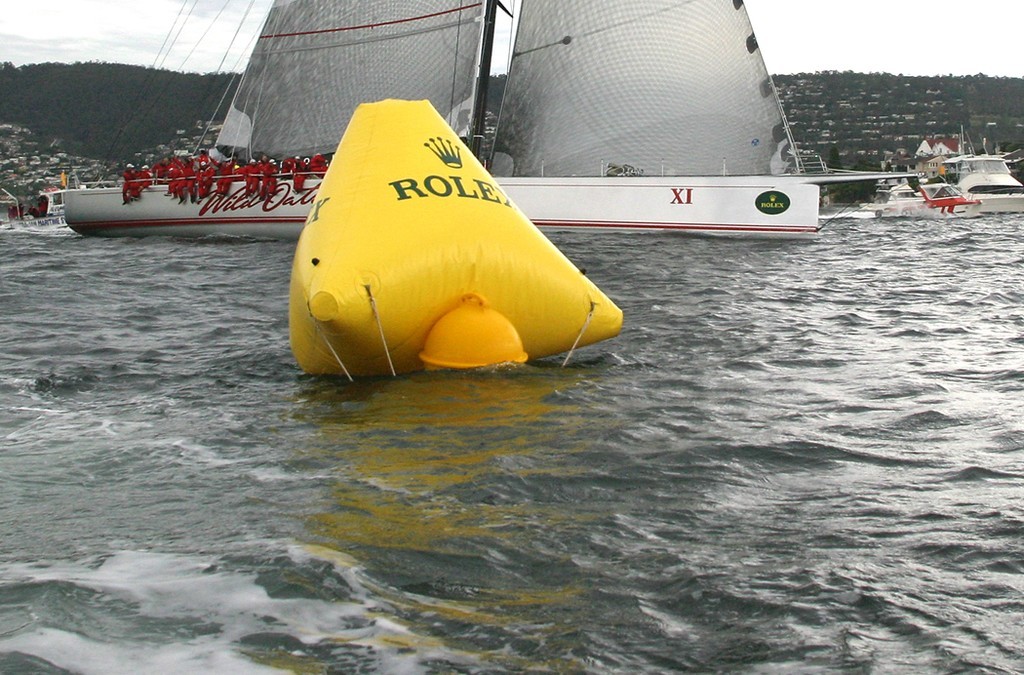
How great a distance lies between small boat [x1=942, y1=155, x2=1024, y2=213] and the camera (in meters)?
38.9

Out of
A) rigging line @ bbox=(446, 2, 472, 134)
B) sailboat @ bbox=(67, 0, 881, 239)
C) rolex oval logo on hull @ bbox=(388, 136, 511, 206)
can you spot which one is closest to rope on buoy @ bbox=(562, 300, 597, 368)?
rolex oval logo on hull @ bbox=(388, 136, 511, 206)

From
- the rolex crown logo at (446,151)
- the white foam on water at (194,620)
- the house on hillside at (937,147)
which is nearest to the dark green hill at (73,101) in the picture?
the rolex crown logo at (446,151)

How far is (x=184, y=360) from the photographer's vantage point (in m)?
8.17

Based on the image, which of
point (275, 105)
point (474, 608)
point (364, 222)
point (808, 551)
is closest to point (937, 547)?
point (808, 551)

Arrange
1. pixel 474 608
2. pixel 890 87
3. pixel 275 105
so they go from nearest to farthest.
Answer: pixel 474 608 < pixel 275 105 < pixel 890 87

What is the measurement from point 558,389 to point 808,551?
9.47 ft

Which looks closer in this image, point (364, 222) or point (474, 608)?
point (474, 608)

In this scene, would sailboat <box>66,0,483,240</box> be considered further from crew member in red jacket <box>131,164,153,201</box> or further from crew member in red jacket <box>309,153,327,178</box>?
crew member in red jacket <box>309,153,327,178</box>

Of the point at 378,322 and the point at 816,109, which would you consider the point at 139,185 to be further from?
the point at 816,109

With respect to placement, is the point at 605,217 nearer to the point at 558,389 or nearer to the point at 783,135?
the point at 783,135

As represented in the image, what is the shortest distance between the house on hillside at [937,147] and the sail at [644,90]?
7618 centimetres

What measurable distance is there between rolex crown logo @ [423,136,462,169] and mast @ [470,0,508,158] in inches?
449

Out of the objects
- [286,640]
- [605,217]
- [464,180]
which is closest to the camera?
[286,640]

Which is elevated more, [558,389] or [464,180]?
[464,180]
